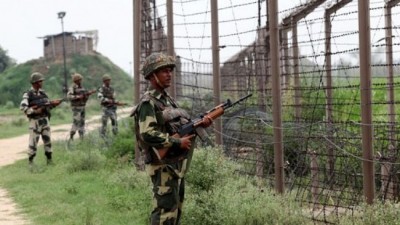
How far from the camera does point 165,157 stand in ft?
17.0

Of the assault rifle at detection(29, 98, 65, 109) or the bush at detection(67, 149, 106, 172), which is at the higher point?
the assault rifle at detection(29, 98, 65, 109)

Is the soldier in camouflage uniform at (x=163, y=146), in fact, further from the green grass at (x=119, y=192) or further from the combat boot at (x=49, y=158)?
the combat boot at (x=49, y=158)

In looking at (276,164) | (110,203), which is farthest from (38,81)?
(276,164)

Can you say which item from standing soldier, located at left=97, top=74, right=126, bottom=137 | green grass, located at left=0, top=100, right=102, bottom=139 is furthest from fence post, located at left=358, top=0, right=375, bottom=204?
green grass, located at left=0, top=100, right=102, bottom=139

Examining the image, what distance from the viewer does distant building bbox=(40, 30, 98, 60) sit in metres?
50.4

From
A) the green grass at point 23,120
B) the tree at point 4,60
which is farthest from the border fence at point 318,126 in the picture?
the tree at point 4,60

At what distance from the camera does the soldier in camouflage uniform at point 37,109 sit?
11.7m

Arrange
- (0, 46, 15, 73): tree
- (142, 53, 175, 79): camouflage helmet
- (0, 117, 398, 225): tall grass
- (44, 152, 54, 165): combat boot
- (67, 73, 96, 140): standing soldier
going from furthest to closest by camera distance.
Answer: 1. (0, 46, 15, 73): tree
2. (67, 73, 96, 140): standing soldier
3. (44, 152, 54, 165): combat boot
4. (0, 117, 398, 225): tall grass
5. (142, 53, 175, 79): camouflage helmet

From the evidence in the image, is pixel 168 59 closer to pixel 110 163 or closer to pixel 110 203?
pixel 110 203

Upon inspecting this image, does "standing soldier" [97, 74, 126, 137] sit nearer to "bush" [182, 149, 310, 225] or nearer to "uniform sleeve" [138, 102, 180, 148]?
"bush" [182, 149, 310, 225]

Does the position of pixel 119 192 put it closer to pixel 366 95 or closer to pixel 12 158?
pixel 366 95

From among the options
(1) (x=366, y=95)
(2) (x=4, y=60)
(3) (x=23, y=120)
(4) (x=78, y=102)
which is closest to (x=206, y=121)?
(1) (x=366, y=95)

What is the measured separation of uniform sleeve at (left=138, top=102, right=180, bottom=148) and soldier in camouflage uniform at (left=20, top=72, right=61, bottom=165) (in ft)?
23.0

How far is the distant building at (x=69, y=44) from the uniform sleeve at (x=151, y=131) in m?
45.5
